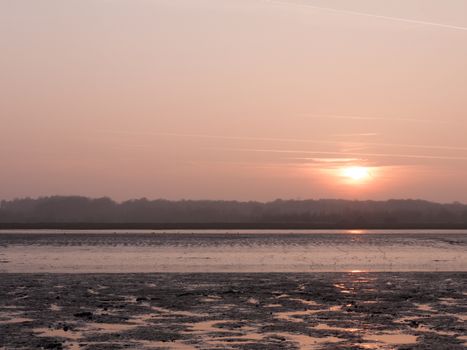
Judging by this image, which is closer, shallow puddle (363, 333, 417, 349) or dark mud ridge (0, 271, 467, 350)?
shallow puddle (363, 333, 417, 349)

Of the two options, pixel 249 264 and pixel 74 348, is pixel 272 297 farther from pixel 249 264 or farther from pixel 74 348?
pixel 249 264

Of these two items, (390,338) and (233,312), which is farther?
(233,312)

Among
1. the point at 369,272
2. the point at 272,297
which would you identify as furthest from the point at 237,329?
the point at 369,272

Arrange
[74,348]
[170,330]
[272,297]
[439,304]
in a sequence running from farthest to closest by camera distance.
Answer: [272,297]
[439,304]
[170,330]
[74,348]

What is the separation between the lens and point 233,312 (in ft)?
85.7

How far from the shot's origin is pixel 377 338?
68.0ft

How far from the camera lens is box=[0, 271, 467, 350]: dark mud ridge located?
20328 mm

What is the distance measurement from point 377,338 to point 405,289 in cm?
1332

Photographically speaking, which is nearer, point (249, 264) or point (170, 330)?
point (170, 330)

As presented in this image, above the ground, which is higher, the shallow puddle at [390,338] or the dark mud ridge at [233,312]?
the dark mud ridge at [233,312]

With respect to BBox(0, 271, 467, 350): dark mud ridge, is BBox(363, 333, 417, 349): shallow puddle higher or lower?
lower

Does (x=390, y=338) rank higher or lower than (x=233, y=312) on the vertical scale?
lower

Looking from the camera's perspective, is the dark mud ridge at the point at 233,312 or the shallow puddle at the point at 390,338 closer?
the shallow puddle at the point at 390,338

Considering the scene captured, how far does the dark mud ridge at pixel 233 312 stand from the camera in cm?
2033
